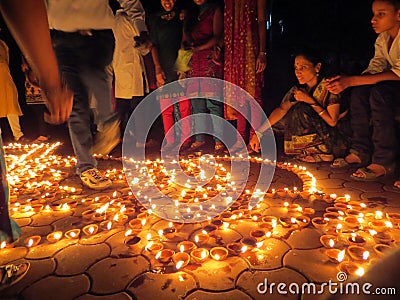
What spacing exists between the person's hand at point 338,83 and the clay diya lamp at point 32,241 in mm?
3324

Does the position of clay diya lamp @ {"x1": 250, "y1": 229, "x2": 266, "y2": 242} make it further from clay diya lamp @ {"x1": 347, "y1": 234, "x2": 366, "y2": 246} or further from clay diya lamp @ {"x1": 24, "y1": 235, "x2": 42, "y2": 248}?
clay diya lamp @ {"x1": 24, "y1": 235, "x2": 42, "y2": 248}

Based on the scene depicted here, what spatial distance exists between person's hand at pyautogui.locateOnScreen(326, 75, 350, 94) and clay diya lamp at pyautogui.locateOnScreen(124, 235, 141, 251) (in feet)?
9.11

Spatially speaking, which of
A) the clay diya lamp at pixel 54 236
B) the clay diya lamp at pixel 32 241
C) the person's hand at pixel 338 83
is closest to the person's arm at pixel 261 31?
the person's hand at pixel 338 83

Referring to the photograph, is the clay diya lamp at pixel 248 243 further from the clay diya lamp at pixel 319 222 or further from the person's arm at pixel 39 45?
the person's arm at pixel 39 45

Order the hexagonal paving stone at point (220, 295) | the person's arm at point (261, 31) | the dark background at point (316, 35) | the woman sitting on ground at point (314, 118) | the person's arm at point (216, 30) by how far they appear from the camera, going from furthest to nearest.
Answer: the dark background at point (316, 35), the person's arm at point (216, 30), the person's arm at point (261, 31), the woman sitting on ground at point (314, 118), the hexagonal paving stone at point (220, 295)

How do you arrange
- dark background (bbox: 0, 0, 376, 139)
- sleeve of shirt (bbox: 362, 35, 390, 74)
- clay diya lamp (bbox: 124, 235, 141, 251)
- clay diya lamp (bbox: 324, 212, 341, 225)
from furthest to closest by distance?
dark background (bbox: 0, 0, 376, 139)
sleeve of shirt (bbox: 362, 35, 390, 74)
clay diya lamp (bbox: 324, 212, 341, 225)
clay diya lamp (bbox: 124, 235, 141, 251)

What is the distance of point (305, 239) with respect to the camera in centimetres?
205

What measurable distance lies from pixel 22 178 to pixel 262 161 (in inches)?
117

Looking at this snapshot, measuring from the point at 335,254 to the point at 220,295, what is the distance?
2.54 ft

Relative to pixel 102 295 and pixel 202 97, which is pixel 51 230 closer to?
pixel 102 295

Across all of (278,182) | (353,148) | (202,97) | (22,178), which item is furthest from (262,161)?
(22,178)

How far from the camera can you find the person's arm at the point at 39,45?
1.09m

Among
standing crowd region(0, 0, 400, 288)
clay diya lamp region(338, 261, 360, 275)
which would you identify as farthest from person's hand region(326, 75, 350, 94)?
clay diya lamp region(338, 261, 360, 275)

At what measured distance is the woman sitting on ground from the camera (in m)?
3.85
